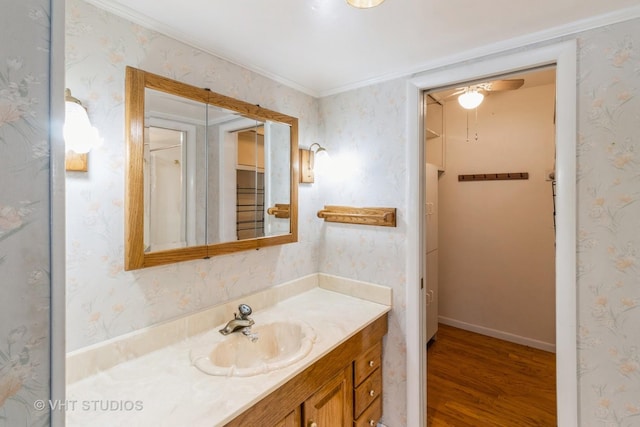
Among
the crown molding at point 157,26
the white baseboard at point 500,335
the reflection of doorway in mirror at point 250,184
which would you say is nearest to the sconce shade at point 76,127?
the crown molding at point 157,26

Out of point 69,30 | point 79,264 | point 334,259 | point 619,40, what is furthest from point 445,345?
point 69,30

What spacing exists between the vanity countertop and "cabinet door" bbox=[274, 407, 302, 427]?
0.17 metres

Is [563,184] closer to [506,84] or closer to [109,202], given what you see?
[506,84]

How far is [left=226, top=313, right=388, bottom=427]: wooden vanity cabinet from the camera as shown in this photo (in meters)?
1.09

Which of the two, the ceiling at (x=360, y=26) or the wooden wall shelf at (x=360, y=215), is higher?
the ceiling at (x=360, y=26)

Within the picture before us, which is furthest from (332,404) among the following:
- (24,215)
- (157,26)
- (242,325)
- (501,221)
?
(501,221)

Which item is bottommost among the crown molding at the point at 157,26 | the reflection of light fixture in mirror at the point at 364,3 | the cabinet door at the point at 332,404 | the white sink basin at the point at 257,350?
the cabinet door at the point at 332,404

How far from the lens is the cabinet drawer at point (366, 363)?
1.58m

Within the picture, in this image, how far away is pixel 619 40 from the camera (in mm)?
1221

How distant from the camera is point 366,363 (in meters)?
1.67

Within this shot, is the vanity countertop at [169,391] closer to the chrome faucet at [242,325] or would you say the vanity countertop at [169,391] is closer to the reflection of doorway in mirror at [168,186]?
Result: the chrome faucet at [242,325]

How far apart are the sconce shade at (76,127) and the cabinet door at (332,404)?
4.34ft

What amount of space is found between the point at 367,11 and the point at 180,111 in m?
0.93

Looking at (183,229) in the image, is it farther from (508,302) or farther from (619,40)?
(508,302)
